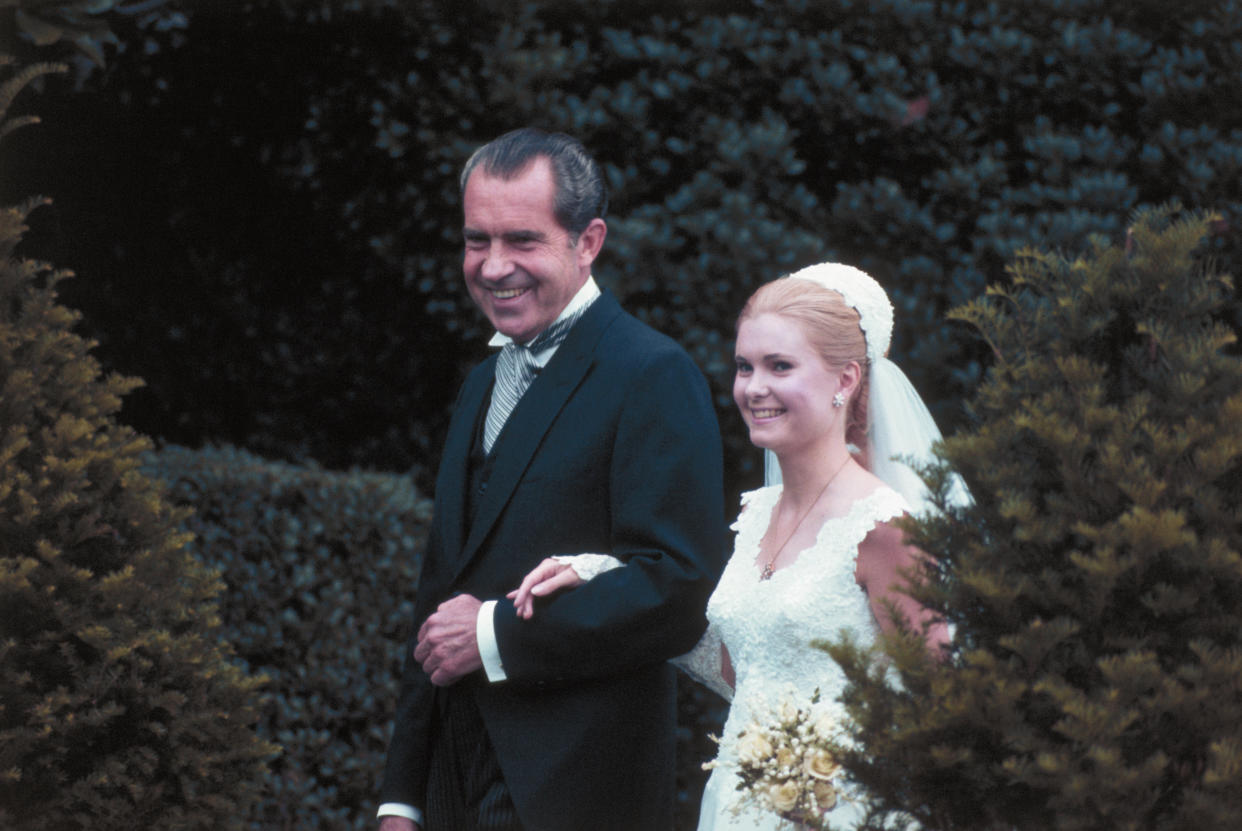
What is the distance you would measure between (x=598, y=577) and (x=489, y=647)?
0.29 m

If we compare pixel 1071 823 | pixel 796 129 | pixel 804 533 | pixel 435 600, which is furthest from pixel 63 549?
pixel 796 129

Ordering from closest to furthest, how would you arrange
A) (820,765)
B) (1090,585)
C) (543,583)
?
1. (1090,585)
2. (820,765)
3. (543,583)

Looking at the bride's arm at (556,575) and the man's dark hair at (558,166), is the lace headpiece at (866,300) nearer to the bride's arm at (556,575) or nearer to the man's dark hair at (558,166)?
the man's dark hair at (558,166)

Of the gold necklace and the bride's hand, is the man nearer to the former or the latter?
the bride's hand

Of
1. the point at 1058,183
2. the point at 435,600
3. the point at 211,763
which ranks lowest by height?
the point at 211,763

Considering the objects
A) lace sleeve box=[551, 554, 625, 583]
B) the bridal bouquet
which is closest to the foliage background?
lace sleeve box=[551, 554, 625, 583]

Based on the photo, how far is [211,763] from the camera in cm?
344

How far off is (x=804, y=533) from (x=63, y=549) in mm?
1781

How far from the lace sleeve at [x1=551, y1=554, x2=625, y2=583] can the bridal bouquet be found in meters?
0.49

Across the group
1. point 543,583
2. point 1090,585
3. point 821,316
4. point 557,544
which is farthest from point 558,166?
point 1090,585

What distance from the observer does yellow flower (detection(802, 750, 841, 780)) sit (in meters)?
2.65

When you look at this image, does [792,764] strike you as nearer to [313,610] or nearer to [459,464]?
[459,464]

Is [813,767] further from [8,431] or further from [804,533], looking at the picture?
[8,431]

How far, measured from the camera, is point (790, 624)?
3.22 m
